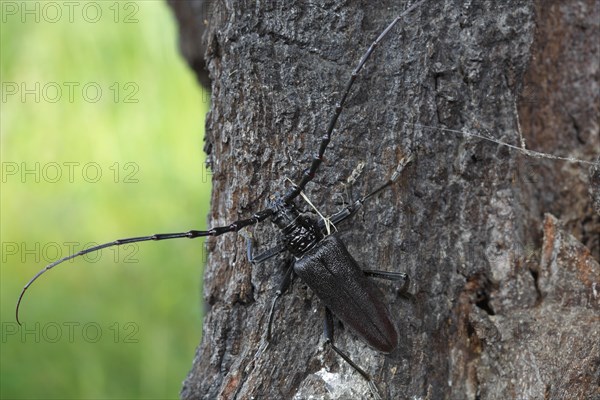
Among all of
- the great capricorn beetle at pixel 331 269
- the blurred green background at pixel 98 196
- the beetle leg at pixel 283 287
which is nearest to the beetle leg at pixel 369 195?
the great capricorn beetle at pixel 331 269

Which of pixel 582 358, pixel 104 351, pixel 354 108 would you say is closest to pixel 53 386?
pixel 104 351

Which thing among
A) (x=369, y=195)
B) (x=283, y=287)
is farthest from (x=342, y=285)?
(x=369, y=195)

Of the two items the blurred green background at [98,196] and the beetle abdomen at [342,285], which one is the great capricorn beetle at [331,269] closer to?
the beetle abdomen at [342,285]

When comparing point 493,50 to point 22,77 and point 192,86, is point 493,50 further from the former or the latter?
point 22,77

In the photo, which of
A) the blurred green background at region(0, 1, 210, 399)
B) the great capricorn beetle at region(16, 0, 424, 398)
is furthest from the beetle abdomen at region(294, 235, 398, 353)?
the blurred green background at region(0, 1, 210, 399)

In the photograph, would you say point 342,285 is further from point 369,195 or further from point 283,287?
point 369,195

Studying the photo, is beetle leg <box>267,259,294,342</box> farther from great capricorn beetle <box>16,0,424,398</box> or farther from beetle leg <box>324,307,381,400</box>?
beetle leg <box>324,307,381,400</box>
